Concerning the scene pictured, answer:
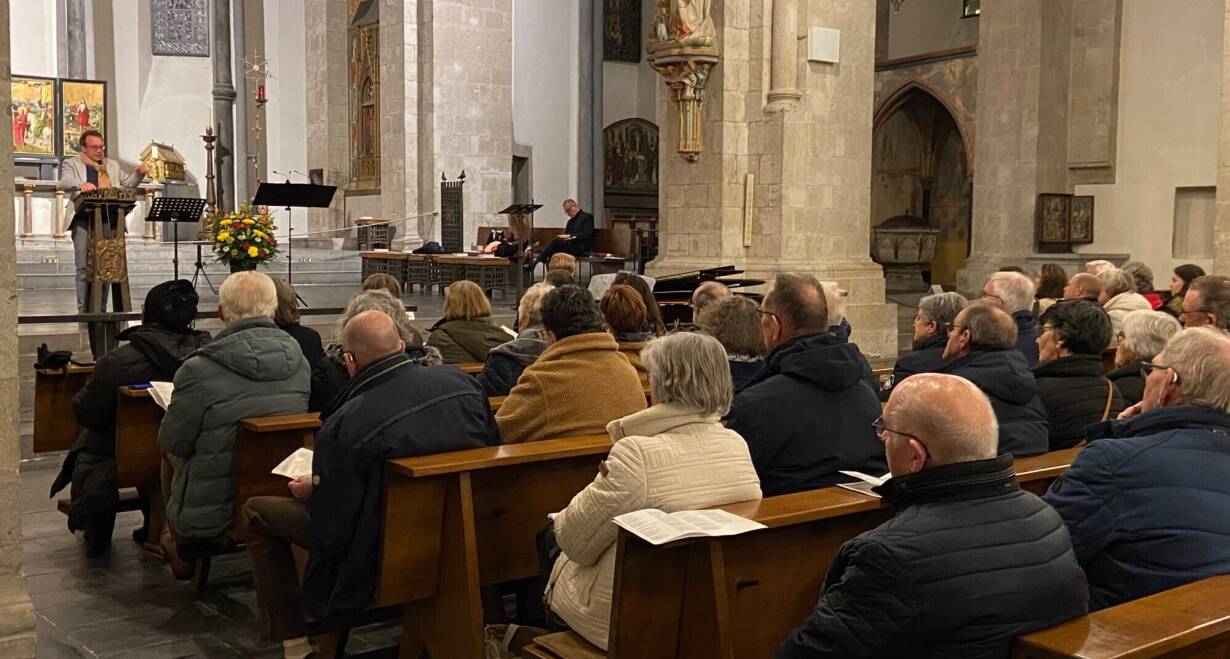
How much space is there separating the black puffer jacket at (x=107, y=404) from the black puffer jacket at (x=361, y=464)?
192cm

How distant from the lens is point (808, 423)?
3.53m

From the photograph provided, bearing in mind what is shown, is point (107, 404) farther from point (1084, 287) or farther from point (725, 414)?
point (1084, 287)

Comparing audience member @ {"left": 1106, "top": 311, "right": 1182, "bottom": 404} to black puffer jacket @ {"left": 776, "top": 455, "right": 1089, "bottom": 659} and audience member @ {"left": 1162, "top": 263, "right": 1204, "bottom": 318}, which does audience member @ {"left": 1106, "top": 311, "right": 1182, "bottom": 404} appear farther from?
audience member @ {"left": 1162, "top": 263, "right": 1204, "bottom": 318}

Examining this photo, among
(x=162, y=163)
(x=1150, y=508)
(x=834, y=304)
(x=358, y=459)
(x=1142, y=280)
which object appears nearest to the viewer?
(x=1150, y=508)

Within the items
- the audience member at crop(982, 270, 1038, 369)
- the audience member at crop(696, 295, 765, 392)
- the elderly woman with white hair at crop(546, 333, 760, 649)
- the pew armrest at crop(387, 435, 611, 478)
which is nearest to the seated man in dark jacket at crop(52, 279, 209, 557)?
the pew armrest at crop(387, 435, 611, 478)

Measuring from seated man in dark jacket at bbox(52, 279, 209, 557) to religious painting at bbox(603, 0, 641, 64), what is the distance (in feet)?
60.3

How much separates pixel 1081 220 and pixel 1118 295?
7988 millimetres

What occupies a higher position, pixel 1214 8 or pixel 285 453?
pixel 1214 8

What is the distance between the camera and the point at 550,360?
13.3 feet

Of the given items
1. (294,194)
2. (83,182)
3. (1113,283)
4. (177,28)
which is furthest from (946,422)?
(177,28)

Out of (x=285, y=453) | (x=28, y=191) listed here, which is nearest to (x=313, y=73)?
(x=28, y=191)

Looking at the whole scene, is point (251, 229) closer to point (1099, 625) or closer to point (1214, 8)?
point (1099, 625)

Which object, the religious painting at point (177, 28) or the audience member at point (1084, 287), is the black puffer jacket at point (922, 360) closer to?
the audience member at point (1084, 287)

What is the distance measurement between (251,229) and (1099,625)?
9.73 metres
